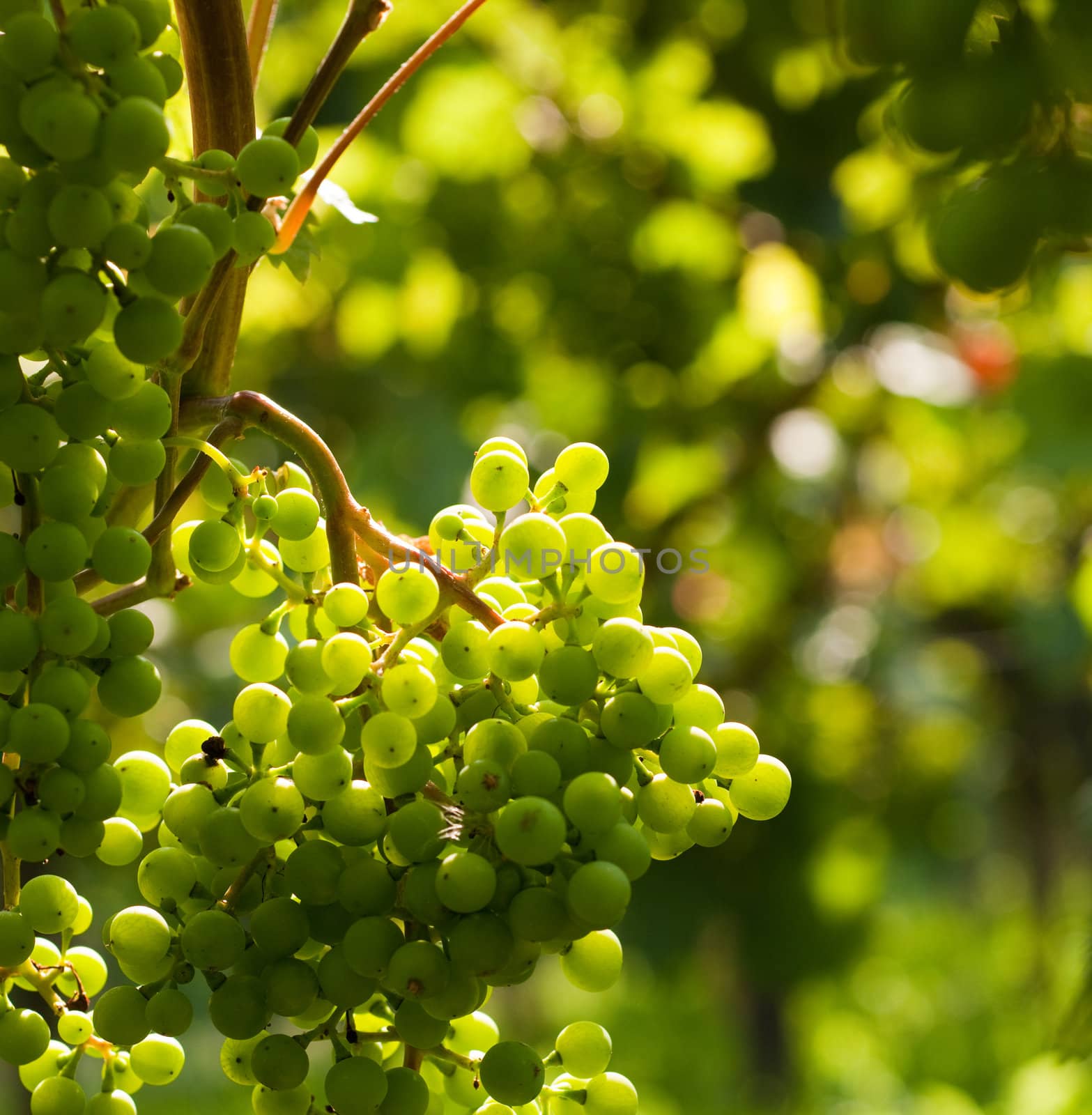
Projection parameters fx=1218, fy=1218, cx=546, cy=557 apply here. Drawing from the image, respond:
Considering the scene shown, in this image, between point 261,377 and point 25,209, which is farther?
point 261,377

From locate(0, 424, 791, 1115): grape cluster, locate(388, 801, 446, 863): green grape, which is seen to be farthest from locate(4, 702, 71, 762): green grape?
locate(388, 801, 446, 863): green grape

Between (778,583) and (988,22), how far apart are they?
141 centimetres

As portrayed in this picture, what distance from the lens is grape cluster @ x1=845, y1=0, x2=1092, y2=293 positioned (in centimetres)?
28

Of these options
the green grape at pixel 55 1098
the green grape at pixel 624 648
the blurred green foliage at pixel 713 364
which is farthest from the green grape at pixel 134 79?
the blurred green foliage at pixel 713 364

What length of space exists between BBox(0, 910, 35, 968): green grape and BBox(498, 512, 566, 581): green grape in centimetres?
19

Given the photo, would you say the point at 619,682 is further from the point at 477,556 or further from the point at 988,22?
the point at 988,22

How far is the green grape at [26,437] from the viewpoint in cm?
37

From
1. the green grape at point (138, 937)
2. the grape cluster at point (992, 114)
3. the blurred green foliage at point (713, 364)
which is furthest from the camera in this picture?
the blurred green foliage at point (713, 364)

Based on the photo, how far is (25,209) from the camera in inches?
13.6

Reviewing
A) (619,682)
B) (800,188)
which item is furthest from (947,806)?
(619,682)

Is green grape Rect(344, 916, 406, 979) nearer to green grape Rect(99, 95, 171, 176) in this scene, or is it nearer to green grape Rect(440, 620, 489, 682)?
green grape Rect(440, 620, 489, 682)

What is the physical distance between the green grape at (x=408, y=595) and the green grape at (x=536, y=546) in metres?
0.03

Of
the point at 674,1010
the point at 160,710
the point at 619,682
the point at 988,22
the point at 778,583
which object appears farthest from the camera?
the point at 674,1010

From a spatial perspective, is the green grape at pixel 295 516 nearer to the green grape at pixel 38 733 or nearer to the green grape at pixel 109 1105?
the green grape at pixel 38 733
